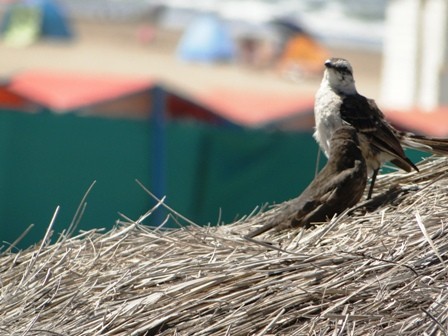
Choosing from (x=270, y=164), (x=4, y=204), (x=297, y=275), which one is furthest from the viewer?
(x=270, y=164)

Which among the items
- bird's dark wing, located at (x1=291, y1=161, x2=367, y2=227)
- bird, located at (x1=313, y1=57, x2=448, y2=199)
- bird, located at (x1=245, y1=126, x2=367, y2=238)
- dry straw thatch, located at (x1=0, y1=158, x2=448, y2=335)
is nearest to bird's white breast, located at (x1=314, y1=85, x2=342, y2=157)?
bird, located at (x1=313, y1=57, x2=448, y2=199)

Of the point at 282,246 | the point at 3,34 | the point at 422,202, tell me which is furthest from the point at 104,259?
the point at 3,34

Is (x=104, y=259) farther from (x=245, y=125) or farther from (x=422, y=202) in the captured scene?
(x=245, y=125)

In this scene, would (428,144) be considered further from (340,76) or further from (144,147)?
(144,147)

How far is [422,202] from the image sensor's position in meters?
4.90

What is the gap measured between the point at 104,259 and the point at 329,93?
167cm

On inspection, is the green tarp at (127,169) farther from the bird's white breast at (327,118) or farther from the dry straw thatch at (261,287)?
the dry straw thatch at (261,287)

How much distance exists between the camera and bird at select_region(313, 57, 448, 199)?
222 inches

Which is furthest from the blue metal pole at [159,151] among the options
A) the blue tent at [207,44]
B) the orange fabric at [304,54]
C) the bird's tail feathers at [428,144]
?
the orange fabric at [304,54]

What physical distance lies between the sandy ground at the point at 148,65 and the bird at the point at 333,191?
27.1m

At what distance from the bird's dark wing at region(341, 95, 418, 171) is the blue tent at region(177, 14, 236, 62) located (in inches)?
1415

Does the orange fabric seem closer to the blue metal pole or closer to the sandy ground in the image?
the sandy ground

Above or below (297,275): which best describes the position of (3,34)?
below

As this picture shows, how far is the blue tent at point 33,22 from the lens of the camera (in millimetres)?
42438
